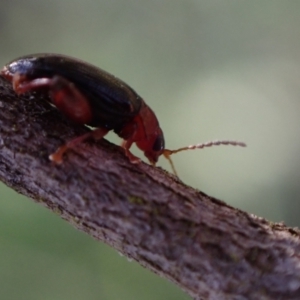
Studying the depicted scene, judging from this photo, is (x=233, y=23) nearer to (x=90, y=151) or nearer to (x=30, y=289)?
(x=30, y=289)

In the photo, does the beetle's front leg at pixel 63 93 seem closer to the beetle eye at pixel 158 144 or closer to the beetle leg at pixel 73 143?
the beetle leg at pixel 73 143

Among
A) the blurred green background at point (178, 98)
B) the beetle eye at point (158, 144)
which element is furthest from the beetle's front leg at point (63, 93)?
the blurred green background at point (178, 98)

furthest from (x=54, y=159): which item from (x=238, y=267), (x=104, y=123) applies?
(x=238, y=267)

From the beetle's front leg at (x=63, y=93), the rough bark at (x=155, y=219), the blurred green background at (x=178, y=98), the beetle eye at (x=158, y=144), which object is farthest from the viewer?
the blurred green background at (x=178, y=98)

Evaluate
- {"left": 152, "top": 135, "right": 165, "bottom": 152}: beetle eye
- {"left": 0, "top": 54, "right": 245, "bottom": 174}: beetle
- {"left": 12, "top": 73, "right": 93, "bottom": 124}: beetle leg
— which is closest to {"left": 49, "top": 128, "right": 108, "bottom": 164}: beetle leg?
{"left": 0, "top": 54, "right": 245, "bottom": 174}: beetle

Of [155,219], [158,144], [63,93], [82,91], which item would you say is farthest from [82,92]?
[155,219]

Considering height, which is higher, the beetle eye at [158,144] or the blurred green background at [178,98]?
the blurred green background at [178,98]
